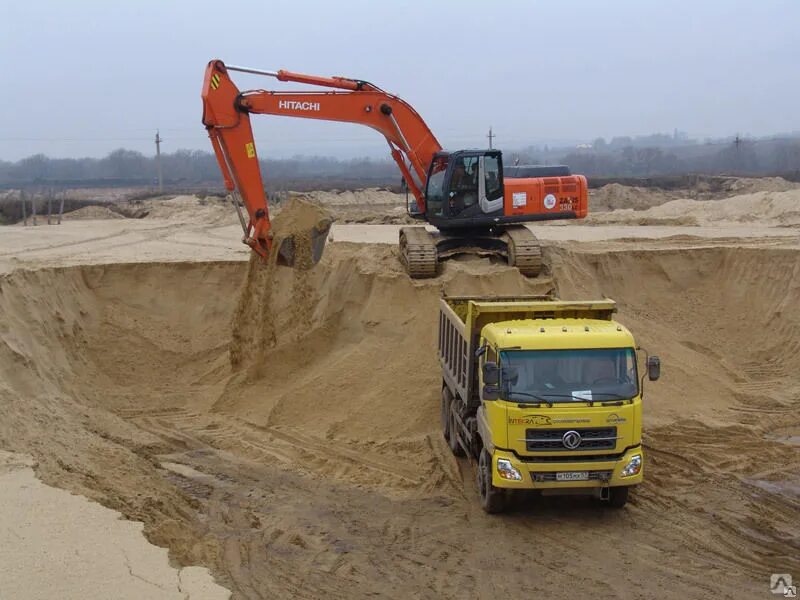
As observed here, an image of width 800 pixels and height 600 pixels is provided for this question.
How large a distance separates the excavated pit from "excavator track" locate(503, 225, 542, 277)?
44 centimetres

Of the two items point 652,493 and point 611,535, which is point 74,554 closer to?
point 611,535

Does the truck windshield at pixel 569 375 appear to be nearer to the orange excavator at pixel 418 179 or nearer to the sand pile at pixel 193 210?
the orange excavator at pixel 418 179

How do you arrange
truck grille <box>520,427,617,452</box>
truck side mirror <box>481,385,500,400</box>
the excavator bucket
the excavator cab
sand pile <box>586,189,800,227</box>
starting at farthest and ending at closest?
1. sand pile <box>586,189,800,227</box>
2. the excavator cab
3. the excavator bucket
4. truck side mirror <box>481,385,500,400</box>
5. truck grille <box>520,427,617,452</box>

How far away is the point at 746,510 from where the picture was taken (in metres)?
12.9

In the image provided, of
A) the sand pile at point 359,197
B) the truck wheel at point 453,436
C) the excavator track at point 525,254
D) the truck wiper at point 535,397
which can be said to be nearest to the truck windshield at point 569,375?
the truck wiper at point 535,397

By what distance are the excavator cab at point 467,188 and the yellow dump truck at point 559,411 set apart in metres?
7.51

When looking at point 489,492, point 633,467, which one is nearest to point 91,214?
point 489,492

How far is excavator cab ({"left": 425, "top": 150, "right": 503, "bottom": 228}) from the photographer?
19750mm

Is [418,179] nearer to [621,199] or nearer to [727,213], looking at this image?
[727,213]

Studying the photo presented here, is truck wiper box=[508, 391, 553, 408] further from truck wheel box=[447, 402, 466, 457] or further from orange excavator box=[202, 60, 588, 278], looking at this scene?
orange excavator box=[202, 60, 588, 278]

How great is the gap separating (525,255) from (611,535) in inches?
350

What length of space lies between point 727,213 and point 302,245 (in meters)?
23.4

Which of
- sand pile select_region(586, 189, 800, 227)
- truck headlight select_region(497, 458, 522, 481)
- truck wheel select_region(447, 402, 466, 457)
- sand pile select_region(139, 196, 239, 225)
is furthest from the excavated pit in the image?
sand pile select_region(139, 196, 239, 225)

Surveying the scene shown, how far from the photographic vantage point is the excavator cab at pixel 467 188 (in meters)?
19.8
